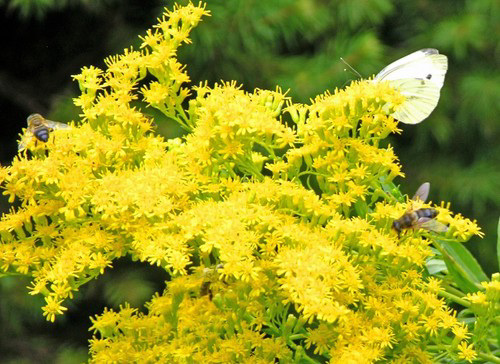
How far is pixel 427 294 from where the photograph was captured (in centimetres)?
129

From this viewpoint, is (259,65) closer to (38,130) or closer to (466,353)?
(38,130)

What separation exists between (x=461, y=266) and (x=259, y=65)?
2.11 m

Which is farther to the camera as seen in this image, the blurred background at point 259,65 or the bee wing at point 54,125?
the blurred background at point 259,65

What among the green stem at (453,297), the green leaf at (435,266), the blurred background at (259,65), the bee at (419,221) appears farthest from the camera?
the blurred background at (259,65)

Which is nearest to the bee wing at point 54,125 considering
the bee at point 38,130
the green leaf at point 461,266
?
the bee at point 38,130

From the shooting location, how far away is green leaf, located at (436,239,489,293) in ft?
4.70

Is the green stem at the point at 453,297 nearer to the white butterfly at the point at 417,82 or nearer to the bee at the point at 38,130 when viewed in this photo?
the white butterfly at the point at 417,82

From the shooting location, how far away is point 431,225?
1.30 meters

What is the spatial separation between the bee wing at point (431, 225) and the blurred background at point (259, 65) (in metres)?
1.92

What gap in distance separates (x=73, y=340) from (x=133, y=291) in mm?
578

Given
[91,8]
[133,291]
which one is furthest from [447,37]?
[133,291]

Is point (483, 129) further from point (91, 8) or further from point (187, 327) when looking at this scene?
point (187, 327)

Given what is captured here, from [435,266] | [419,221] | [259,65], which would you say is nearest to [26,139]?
[419,221]

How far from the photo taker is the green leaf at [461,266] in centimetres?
143
